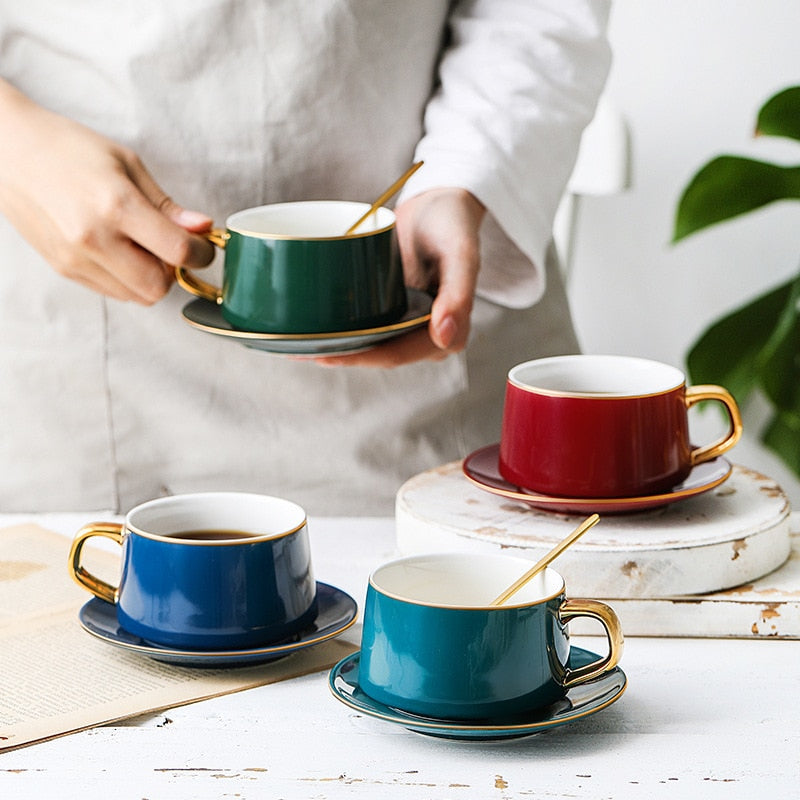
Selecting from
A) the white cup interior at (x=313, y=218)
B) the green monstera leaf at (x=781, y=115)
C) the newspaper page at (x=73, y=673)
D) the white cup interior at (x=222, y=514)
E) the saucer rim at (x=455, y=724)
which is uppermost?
the green monstera leaf at (x=781, y=115)

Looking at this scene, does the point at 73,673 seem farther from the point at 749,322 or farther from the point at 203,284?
the point at 749,322

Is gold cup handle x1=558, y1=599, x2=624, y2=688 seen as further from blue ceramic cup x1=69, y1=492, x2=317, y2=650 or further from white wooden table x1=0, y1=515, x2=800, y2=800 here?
blue ceramic cup x1=69, y1=492, x2=317, y2=650

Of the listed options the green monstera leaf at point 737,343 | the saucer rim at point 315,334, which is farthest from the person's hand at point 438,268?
the green monstera leaf at point 737,343

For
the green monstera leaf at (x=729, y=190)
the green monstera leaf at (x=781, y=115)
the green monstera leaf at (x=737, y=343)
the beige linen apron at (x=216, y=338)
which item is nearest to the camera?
the beige linen apron at (x=216, y=338)

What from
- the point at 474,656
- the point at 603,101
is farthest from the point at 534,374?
the point at 603,101

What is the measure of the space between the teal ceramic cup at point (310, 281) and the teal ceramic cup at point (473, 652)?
241 millimetres

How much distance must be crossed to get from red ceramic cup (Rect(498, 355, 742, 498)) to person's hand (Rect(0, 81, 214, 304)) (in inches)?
9.8

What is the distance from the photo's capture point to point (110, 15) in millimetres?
917

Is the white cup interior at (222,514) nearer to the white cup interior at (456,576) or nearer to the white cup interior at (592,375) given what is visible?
the white cup interior at (456,576)

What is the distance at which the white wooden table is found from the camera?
52cm

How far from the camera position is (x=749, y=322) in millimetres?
1876

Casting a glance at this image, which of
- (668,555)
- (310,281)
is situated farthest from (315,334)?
(668,555)

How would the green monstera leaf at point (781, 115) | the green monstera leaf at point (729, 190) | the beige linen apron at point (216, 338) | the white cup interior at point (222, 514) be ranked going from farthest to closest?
the green monstera leaf at point (729, 190) < the green monstera leaf at point (781, 115) < the beige linen apron at point (216, 338) < the white cup interior at point (222, 514)

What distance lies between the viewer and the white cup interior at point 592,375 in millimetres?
787
